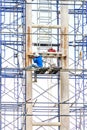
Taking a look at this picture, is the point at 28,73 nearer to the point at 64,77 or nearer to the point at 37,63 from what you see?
the point at 37,63

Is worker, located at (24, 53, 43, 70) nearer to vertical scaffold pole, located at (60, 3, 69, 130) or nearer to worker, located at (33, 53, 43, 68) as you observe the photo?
worker, located at (33, 53, 43, 68)

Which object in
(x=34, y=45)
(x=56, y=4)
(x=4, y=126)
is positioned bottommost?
(x=4, y=126)

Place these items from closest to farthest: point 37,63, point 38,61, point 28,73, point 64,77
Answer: point 38,61, point 37,63, point 28,73, point 64,77

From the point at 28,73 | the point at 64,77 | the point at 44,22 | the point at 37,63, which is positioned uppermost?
the point at 44,22

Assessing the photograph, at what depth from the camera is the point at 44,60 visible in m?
17.0

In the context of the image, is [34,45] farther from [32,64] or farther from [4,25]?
[4,25]

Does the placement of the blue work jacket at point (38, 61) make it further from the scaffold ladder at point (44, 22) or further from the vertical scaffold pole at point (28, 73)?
the scaffold ladder at point (44, 22)

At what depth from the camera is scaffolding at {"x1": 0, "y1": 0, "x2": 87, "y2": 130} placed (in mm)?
16953

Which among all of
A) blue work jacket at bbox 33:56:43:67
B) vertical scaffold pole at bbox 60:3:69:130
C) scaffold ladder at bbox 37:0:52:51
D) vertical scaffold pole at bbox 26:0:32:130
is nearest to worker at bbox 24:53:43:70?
blue work jacket at bbox 33:56:43:67

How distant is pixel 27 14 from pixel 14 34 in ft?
6.91

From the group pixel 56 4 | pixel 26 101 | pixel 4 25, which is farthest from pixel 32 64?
pixel 4 25

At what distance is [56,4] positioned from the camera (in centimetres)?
1769

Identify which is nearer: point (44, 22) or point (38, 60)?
point (38, 60)

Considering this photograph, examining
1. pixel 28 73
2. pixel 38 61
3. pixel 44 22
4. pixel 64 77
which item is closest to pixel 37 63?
pixel 38 61
